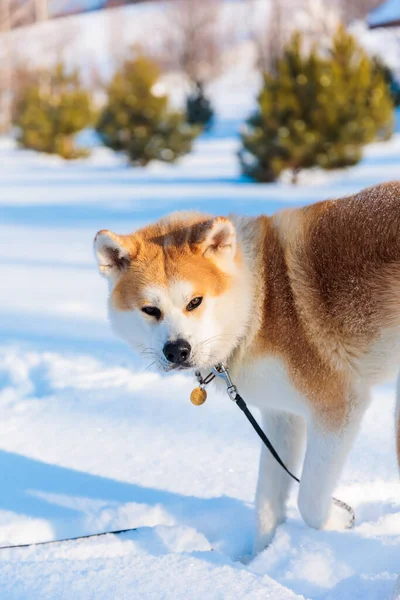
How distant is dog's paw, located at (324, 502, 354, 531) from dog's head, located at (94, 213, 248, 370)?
0.73m

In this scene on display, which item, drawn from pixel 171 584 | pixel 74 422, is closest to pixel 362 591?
pixel 171 584

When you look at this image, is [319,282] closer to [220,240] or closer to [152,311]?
[220,240]

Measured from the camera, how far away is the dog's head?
218 centimetres

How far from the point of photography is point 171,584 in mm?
1812

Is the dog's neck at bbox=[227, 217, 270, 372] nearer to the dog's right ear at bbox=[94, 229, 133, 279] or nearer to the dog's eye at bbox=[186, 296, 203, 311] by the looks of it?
the dog's eye at bbox=[186, 296, 203, 311]

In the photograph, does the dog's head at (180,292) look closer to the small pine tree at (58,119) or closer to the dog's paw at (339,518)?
the dog's paw at (339,518)

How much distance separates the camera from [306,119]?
11.2 m

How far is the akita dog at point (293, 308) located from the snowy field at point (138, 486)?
0.26m

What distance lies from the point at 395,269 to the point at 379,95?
11663 mm

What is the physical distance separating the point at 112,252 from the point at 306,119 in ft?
31.3

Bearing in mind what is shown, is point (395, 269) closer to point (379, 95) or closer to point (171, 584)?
point (171, 584)

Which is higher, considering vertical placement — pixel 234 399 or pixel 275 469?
pixel 234 399

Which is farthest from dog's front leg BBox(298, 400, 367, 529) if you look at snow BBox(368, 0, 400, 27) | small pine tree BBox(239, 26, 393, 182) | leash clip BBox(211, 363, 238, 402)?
snow BBox(368, 0, 400, 27)

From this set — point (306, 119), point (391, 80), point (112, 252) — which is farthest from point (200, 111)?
point (112, 252)
